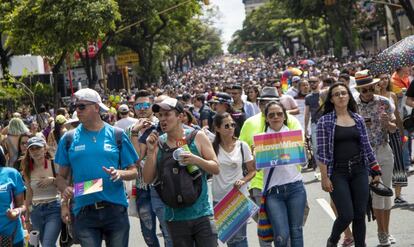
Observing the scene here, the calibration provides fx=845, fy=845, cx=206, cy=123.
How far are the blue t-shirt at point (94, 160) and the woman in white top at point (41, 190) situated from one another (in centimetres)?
218

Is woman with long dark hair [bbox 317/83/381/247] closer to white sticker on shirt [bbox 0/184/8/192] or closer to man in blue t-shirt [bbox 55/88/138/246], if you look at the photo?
man in blue t-shirt [bbox 55/88/138/246]

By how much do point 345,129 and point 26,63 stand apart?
44.0 meters

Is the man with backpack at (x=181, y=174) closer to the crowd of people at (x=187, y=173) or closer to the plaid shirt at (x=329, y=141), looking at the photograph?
the crowd of people at (x=187, y=173)

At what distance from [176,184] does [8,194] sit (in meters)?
1.51

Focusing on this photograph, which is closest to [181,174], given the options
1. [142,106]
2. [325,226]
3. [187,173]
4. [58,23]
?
[187,173]

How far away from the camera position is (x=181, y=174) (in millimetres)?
5961

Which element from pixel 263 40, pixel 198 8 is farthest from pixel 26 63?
pixel 263 40

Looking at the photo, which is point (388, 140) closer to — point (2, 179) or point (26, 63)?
point (2, 179)

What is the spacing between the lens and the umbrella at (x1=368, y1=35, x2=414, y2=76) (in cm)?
1102

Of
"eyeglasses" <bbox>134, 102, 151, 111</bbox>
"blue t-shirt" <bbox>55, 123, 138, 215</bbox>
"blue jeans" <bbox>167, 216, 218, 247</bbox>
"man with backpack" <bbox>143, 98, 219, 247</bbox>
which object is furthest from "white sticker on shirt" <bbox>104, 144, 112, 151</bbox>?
"eyeglasses" <bbox>134, 102, 151, 111</bbox>

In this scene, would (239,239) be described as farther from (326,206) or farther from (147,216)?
(326,206)

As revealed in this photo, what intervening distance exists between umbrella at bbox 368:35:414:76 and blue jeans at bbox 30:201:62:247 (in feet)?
15.2

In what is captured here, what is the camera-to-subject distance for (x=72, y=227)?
6590mm

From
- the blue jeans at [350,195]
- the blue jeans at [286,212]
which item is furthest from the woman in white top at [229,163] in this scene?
the blue jeans at [350,195]
